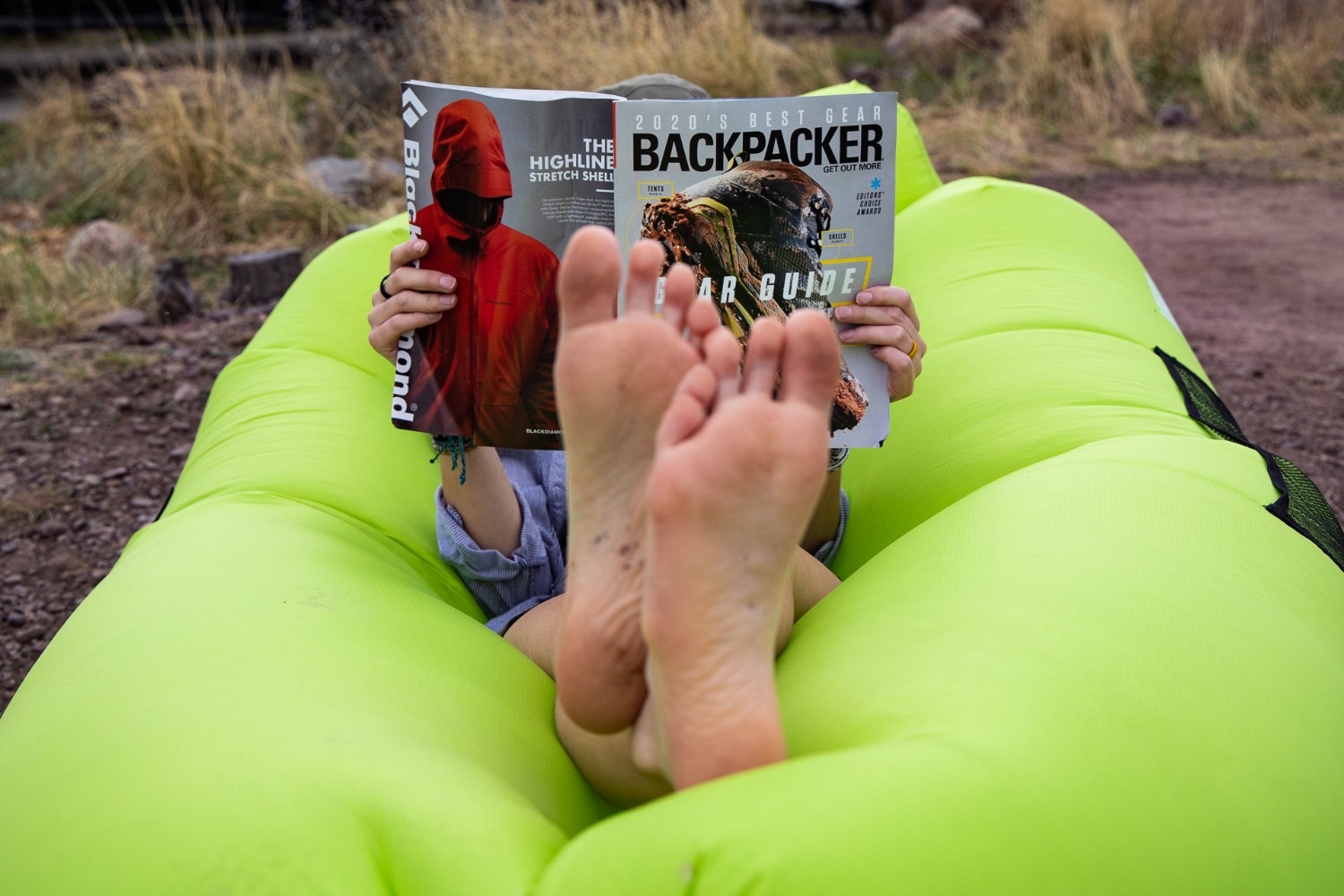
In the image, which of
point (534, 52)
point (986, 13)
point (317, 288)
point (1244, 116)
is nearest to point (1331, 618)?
point (317, 288)

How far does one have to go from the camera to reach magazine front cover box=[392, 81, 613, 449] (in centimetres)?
114

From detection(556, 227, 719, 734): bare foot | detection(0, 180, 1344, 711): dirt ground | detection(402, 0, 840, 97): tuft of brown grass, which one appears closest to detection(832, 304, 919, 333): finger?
detection(556, 227, 719, 734): bare foot

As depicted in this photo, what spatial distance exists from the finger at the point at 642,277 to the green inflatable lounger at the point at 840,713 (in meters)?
0.33

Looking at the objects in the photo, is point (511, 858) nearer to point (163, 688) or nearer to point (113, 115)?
point (163, 688)

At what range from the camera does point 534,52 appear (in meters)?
3.89

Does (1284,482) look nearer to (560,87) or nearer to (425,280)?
(425,280)

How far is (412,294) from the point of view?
1155 millimetres

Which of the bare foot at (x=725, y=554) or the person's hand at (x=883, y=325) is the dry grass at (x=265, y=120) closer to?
the person's hand at (x=883, y=325)

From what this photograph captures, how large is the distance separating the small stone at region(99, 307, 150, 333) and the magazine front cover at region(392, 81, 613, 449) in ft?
6.76

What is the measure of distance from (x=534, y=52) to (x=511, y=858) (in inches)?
140

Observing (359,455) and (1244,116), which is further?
(1244,116)

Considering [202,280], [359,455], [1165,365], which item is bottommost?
[202,280]

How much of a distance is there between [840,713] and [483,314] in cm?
56

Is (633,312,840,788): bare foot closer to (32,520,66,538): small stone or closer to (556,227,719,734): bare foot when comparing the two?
(556,227,719,734): bare foot
